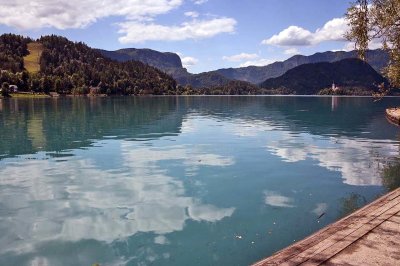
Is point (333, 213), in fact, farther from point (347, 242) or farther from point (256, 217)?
point (347, 242)

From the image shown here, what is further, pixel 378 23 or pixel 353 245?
pixel 378 23

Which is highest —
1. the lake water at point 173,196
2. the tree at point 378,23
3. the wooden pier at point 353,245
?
the tree at point 378,23

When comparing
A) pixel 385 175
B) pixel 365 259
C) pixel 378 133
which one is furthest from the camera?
pixel 378 133

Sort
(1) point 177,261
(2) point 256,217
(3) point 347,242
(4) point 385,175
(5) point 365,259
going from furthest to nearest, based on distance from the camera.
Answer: (4) point 385,175
(2) point 256,217
(1) point 177,261
(3) point 347,242
(5) point 365,259

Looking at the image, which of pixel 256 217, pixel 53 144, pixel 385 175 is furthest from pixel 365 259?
pixel 53 144

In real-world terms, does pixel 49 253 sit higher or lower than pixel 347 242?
lower

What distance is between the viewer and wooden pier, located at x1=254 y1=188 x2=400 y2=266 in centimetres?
1047

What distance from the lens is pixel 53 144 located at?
45500 mm

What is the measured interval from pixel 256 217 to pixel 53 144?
33189 millimetres

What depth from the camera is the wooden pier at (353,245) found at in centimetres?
1047

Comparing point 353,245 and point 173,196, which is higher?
point 353,245

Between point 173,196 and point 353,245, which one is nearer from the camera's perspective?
point 353,245

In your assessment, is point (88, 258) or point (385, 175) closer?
point (88, 258)

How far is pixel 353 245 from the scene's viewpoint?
11.5m
